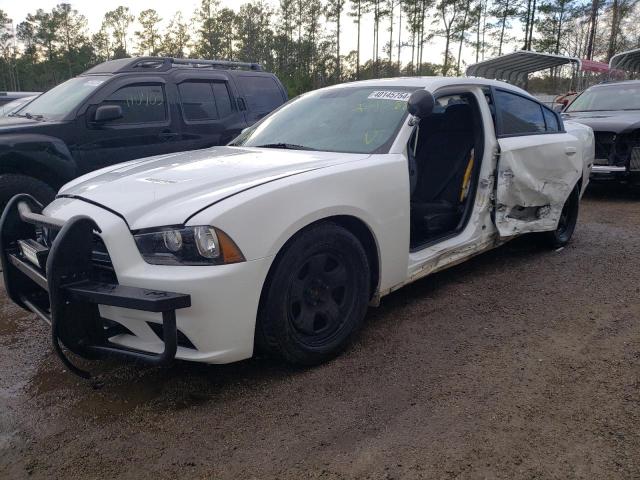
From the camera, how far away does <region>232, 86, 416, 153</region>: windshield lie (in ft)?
11.2

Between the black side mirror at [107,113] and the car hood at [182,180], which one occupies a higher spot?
the black side mirror at [107,113]

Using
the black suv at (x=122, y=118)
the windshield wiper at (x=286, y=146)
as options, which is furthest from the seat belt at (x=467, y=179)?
the black suv at (x=122, y=118)

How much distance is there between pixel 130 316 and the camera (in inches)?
96.0

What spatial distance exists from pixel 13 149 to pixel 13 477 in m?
4.01

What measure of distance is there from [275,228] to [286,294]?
1.10 ft

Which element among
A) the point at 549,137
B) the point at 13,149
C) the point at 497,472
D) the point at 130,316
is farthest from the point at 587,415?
the point at 13,149

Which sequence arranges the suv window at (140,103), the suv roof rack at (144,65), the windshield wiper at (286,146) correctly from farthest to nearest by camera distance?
the suv roof rack at (144,65)
the suv window at (140,103)
the windshield wiper at (286,146)

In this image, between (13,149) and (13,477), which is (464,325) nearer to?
(13,477)

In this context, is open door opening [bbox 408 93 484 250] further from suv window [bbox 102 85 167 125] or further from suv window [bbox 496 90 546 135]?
suv window [bbox 102 85 167 125]

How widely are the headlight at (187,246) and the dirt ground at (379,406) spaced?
28.6 inches

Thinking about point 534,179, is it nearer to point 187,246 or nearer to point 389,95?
point 389,95

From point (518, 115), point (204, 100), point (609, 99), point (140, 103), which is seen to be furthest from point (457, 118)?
point (609, 99)

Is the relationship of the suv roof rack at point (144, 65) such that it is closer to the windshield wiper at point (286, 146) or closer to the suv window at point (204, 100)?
the suv window at point (204, 100)

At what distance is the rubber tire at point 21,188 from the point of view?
510 centimetres
